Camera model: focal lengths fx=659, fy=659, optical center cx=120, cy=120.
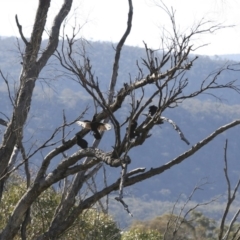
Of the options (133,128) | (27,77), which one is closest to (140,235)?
(27,77)

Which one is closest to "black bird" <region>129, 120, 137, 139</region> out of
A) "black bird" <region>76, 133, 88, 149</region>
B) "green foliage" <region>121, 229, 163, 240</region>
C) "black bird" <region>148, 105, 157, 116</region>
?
"black bird" <region>148, 105, 157, 116</region>

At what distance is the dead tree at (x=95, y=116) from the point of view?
10.6 ft

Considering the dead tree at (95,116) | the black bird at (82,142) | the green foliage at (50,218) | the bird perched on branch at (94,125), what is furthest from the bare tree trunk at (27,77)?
the green foliage at (50,218)

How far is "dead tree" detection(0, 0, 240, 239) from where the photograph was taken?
3242 mm

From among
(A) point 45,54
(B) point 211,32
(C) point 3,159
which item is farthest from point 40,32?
(B) point 211,32

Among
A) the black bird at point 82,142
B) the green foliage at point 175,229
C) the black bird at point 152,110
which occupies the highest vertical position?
the black bird at point 152,110

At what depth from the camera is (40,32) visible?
15.8ft

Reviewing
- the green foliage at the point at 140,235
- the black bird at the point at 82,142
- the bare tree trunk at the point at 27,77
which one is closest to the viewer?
the black bird at the point at 82,142

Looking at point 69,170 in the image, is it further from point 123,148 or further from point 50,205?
point 50,205

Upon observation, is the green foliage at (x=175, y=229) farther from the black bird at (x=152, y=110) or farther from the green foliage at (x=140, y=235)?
the black bird at (x=152, y=110)

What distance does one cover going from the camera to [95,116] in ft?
12.2

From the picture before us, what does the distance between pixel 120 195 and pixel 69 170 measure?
1145 mm

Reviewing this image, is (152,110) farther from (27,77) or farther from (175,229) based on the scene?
(27,77)

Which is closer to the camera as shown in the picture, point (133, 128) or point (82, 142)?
Answer: point (133, 128)
